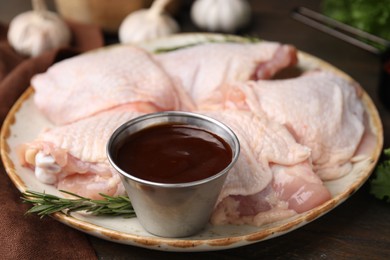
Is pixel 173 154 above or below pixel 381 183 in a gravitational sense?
above

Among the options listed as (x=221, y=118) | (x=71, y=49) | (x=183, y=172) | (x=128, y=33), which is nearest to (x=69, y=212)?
(x=183, y=172)

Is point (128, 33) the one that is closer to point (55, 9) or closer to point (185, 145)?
point (55, 9)

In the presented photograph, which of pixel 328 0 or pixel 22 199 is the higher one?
pixel 328 0

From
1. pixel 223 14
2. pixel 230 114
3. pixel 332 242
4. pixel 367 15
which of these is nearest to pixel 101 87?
pixel 230 114

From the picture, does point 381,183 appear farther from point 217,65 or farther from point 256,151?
point 217,65

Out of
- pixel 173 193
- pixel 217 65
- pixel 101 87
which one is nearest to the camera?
pixel 173 193

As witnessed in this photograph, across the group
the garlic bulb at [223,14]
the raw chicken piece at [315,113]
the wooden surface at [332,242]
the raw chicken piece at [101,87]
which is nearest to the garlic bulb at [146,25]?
the garlic bulb at [223,14]
